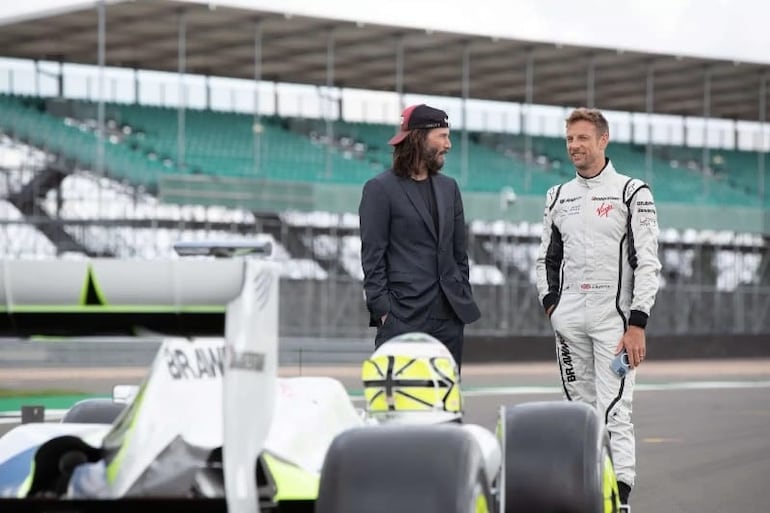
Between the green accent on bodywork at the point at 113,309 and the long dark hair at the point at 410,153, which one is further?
the long dark hair at the point at 410,153

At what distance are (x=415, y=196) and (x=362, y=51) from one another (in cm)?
3160

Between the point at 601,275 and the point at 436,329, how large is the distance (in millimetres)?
1004

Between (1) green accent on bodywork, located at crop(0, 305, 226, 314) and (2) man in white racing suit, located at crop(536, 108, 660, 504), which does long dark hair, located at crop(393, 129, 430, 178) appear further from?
(1) green accent on bodywork, located at crop(0, 305, 226, 314)

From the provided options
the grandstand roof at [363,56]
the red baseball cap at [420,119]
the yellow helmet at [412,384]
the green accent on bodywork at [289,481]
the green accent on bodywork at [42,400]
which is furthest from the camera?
the grandstand roof at [363,56]

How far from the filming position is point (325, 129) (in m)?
40.9

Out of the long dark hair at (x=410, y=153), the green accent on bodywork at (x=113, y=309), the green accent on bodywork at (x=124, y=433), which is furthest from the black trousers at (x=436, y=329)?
the green accent on bodywork at (x=113, y=309)

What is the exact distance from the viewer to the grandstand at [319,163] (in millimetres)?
31906

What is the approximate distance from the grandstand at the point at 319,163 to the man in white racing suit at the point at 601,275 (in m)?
22.3

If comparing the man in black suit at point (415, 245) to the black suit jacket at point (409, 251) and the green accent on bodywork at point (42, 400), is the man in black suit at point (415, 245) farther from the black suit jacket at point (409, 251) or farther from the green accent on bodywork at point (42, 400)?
the green accent on bodywork at point (42, 400)

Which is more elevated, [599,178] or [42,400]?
[599,178]

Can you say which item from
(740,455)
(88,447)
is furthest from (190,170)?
(88,447)

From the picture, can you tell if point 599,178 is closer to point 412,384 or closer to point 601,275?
point 601,275

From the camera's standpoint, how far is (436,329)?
6504 mm

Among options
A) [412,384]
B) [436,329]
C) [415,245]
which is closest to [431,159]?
[415,245]
